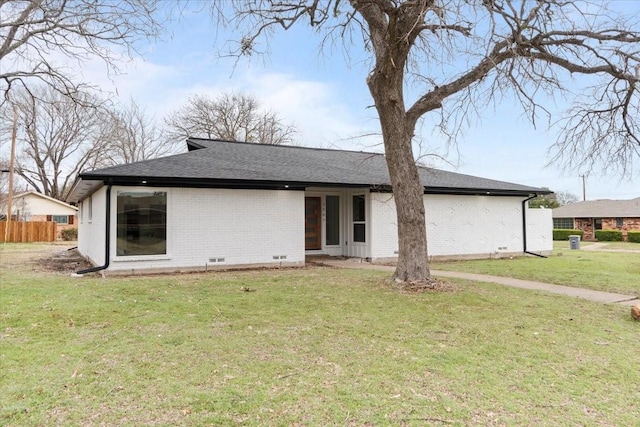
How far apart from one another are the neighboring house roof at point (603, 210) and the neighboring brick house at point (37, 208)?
147ft

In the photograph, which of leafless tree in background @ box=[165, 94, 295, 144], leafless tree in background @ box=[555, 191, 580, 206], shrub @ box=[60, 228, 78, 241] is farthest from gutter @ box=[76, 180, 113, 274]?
leafless tree in background @ box=[555, 191, 580, 206]

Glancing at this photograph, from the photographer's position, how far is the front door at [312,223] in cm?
1416

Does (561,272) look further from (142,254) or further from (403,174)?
(142,254)

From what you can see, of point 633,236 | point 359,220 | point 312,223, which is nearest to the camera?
point 359,220

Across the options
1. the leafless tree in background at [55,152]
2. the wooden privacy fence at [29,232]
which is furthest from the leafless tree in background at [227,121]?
the wooden privacy fence at [29,232]

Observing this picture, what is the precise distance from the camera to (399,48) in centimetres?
802

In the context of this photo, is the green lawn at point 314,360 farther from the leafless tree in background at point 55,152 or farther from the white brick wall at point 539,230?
the leafless tree in background at point 55,152

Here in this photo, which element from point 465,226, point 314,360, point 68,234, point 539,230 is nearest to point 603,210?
point 539,230

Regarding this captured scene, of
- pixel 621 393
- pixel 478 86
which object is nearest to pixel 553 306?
pixel 621 393

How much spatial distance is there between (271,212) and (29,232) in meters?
24.1

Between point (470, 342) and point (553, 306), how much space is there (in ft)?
9.13

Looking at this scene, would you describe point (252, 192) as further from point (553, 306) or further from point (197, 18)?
point (553, 306)

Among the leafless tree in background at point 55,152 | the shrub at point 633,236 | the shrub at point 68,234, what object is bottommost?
the shrub at point 633,236

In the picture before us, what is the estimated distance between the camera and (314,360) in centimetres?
409
